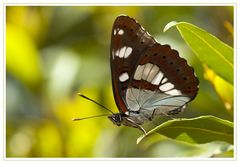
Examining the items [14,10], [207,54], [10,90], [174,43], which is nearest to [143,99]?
[207,54]

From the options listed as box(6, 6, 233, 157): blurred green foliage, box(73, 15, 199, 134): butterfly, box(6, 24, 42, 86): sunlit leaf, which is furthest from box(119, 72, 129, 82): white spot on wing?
box(6, 24, 42, 86): sunlit leaf

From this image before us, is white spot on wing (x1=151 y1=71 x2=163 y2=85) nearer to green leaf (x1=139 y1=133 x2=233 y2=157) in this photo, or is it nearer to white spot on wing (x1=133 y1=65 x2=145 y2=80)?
white spot on wing (x1=133 y1=65 x2=145 y2=80)

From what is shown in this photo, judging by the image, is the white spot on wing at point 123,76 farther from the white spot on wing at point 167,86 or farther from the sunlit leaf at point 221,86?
the sunlit leaf at point 221,86

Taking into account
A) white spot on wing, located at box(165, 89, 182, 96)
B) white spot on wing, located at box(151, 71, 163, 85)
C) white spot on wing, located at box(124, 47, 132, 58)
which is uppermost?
white spot on wing, located at box(124, 47, 132, 58)

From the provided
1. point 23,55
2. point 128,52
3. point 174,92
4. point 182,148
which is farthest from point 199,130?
point 23,55

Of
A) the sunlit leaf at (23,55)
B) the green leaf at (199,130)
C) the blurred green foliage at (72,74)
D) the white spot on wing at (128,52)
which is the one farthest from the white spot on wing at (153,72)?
the sunlit leaf at (23,55)

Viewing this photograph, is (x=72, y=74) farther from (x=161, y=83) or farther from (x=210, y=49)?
(x=210, y=49)
